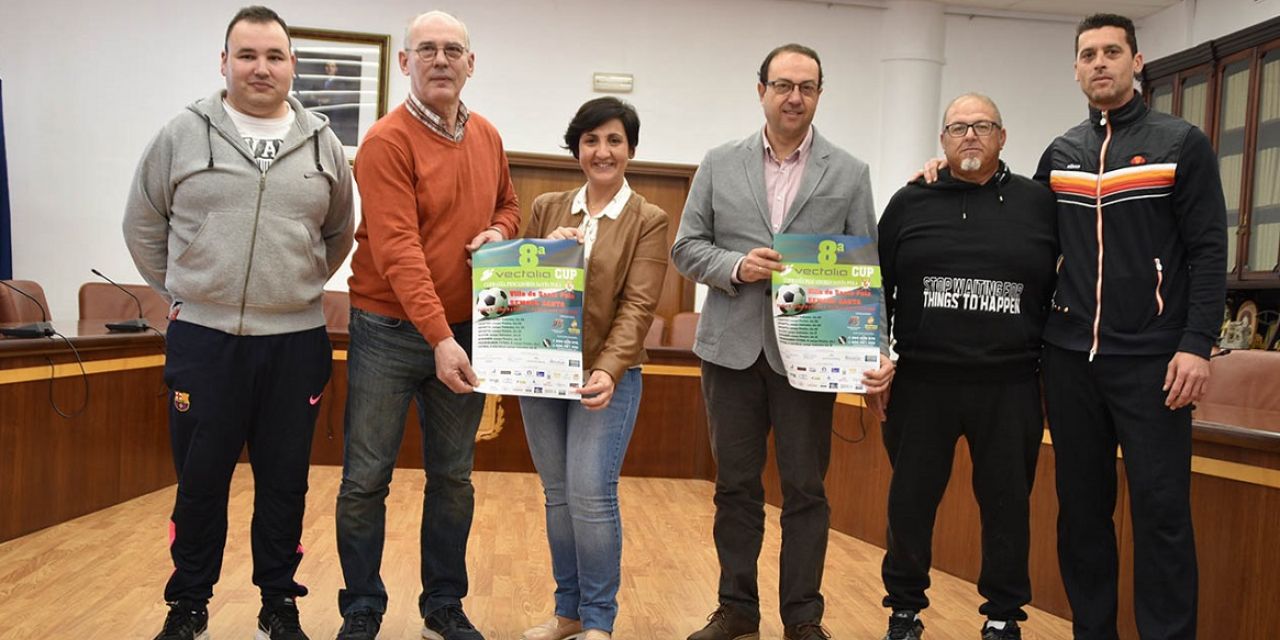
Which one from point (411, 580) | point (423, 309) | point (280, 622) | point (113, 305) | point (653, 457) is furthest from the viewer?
point (113, 305)

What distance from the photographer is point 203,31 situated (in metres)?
7.38

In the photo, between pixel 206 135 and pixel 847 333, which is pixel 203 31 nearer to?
pixel 206 135

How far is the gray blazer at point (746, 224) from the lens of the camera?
2648mm

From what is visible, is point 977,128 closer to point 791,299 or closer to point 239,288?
point 791,299

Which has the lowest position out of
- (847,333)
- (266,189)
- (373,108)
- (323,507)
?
(323,507)

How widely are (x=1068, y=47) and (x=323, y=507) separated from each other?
21.2 ft

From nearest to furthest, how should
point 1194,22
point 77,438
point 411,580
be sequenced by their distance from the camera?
1. point 411,580
2. point 77,438
3. point 1194,22

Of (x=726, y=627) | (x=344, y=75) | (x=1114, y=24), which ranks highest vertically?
(x=344, y=75)

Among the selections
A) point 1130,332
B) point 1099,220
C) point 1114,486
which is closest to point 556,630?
point 1114,486

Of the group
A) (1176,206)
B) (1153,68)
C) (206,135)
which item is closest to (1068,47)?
(1153,68)

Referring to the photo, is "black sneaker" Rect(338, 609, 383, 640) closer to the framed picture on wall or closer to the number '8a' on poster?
the number '8a' on poster

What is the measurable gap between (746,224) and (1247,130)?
4.87 metres

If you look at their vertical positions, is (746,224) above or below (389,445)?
above

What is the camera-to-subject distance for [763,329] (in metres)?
2.65
